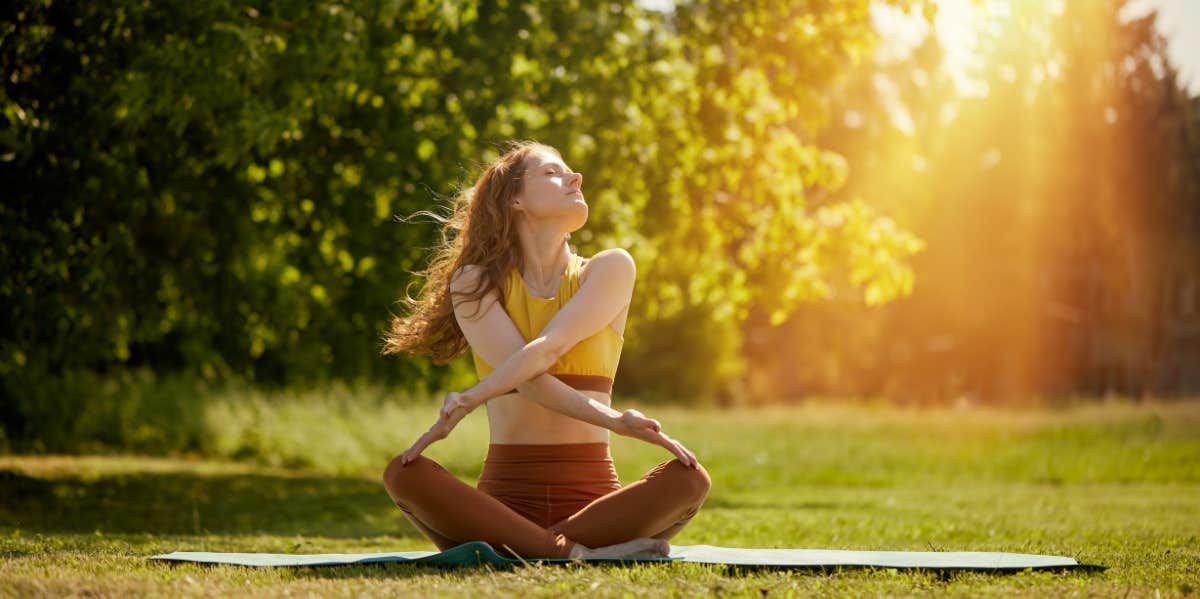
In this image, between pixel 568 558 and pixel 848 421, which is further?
pixel 848 421

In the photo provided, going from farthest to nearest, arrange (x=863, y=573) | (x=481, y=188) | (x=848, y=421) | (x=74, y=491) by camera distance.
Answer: (x=848, y=421) → (x=74, y=491) → (x=481, y=188) → (x=863, y=573)

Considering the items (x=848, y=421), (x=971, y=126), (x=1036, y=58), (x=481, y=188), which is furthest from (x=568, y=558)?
(x=971, y=126)

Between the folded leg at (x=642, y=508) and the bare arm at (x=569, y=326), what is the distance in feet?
2.02

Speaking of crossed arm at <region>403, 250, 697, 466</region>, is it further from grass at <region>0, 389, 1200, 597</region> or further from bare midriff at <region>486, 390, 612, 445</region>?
grass at <region>0, 389, 1200, 597</region>

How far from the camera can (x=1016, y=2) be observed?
11703mm

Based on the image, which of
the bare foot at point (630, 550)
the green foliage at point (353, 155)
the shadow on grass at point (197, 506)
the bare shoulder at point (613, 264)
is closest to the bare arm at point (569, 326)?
the bare shoulder at point (613, 264)

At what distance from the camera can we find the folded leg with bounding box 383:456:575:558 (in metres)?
5.08

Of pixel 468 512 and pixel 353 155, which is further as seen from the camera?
pixel 353 155

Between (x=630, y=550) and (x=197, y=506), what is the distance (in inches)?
305

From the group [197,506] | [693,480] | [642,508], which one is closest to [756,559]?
[693,480]

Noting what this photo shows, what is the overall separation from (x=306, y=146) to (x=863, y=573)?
9.09 metres

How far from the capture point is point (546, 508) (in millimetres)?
5254

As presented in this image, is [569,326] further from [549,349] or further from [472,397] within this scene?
[472,397]

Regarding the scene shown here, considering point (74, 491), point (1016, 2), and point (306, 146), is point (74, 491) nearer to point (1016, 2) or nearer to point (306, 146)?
point (306, 146)
